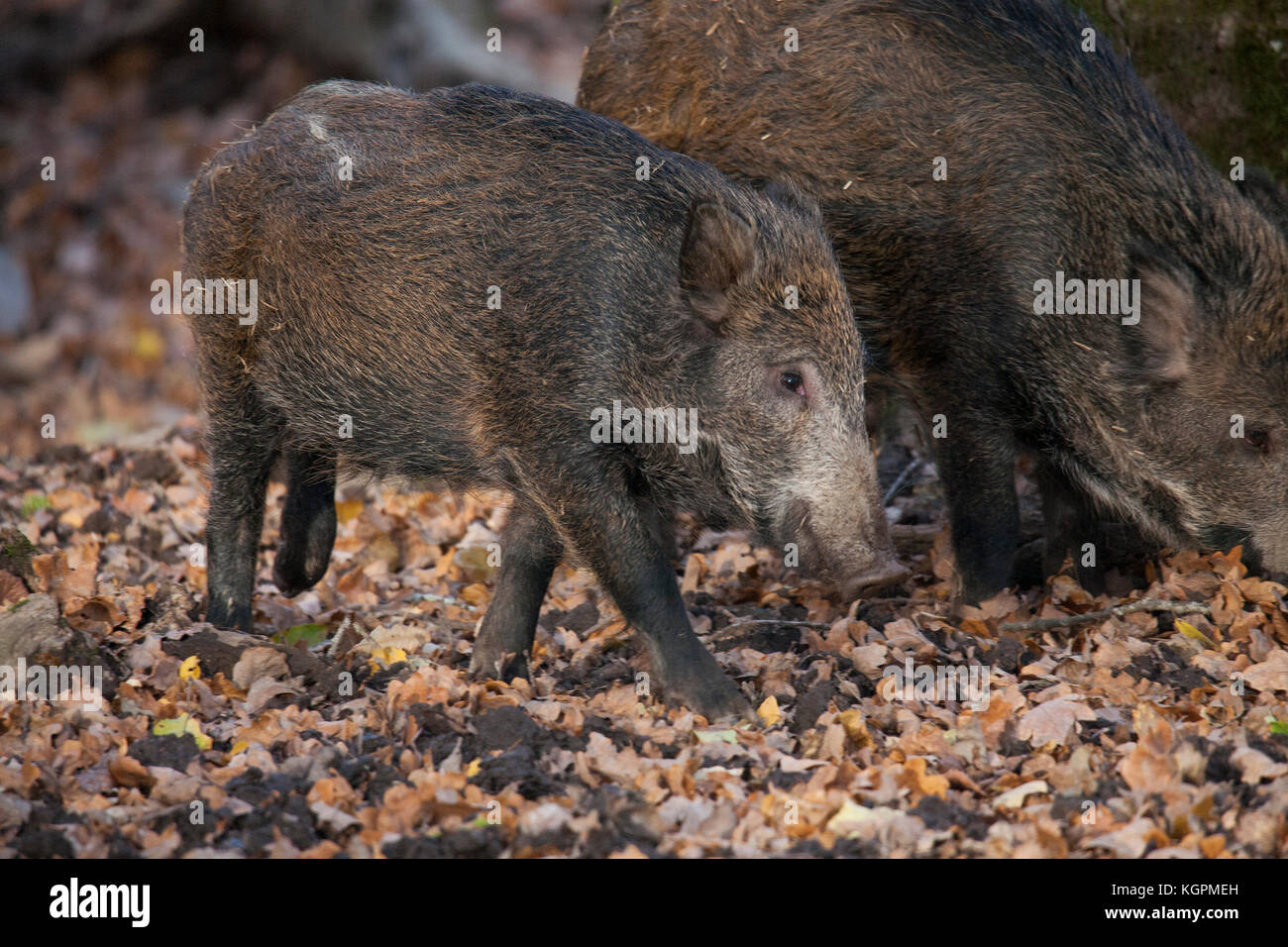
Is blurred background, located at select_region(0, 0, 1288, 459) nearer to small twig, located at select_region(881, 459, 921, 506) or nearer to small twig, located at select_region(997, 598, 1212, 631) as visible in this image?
small twig, located at select_region(881, 459, 921, 506)

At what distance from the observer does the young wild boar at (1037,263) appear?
5035mm

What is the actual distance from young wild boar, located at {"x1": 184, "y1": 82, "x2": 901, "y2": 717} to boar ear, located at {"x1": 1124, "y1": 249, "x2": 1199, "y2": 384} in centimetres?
123

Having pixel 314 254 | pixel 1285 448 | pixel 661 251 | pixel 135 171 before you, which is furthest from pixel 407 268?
pixel 135 171

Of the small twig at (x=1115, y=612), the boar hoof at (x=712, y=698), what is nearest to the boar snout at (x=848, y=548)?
the boar hoof at (x=712, y=698)

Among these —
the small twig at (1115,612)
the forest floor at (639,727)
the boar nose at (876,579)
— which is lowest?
the forest floor at (639,727)

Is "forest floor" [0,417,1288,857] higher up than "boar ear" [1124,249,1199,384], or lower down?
lower down

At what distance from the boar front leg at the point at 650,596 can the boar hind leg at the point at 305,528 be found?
1531 millimetres

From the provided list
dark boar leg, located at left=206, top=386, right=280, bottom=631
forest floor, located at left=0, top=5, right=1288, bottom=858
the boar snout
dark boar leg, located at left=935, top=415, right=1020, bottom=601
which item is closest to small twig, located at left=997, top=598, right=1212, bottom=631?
forest floor, located at left=0, top=5, right=1288, bottom=858

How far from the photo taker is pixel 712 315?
449 centimetres

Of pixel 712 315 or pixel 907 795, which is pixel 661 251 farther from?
pixel 907 795

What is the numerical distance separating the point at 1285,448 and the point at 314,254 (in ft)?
11.6

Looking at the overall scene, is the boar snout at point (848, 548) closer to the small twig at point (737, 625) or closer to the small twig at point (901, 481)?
the small twig at point (737, 625)

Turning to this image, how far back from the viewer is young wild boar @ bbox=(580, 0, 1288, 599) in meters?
5.04

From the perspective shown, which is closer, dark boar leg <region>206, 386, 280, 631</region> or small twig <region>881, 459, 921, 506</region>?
dark boar leg <region>206, 386, 280, 631</region>
